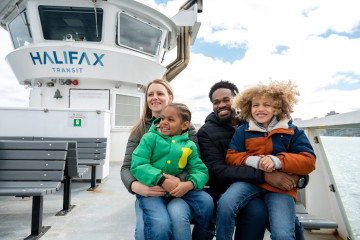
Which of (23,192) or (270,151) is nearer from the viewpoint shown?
(270,151)

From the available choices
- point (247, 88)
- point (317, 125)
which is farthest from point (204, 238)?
point (317, 125)

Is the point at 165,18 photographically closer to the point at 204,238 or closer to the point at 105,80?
the point at 105,80

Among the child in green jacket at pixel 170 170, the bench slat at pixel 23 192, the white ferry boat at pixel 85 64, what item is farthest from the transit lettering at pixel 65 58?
the child in green jacket at pixel 170 170

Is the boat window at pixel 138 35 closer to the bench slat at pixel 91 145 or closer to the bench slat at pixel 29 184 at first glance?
the bench slat at pixel 91 145

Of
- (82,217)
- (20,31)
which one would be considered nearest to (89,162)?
(82,217)

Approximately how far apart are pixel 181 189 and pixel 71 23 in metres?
6.80

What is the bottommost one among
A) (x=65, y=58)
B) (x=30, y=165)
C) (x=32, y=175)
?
(x=32, y=175)

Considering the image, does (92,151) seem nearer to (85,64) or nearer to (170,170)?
(170,170)

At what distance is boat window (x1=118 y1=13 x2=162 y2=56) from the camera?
24.3 feet

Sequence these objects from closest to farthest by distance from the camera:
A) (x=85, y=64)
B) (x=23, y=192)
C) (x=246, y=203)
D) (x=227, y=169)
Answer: (x=246, y=203) → (x=227, y=169) → (x=23, y=192) → (x=85, y=64)

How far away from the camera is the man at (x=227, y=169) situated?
1.80 meters

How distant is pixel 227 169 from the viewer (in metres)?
2.02

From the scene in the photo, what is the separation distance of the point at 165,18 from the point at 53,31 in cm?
341

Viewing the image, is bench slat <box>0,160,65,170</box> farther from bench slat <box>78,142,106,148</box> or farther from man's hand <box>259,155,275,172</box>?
man's hand <box>259,155,275,172</box>
